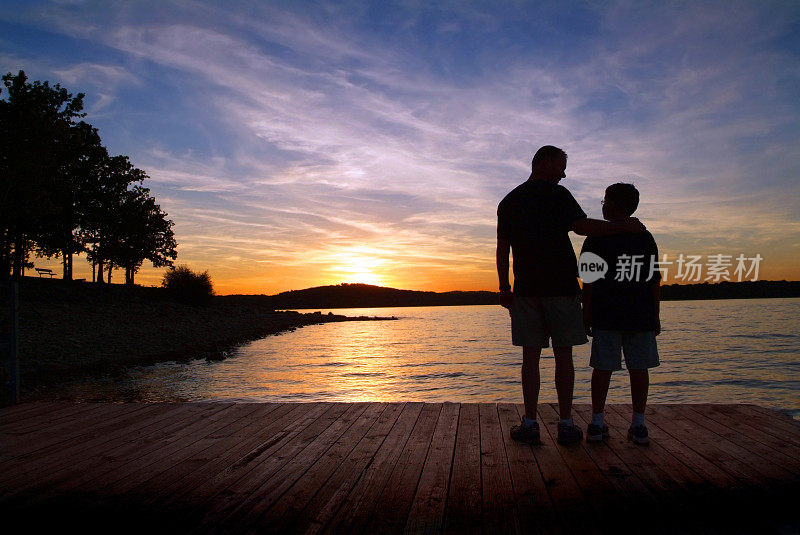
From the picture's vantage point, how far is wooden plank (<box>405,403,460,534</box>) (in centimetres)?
260

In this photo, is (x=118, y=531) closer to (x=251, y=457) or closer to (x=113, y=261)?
(x=251, y=457)

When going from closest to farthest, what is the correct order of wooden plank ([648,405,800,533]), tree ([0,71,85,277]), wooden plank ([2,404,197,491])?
wooden plank ([648,405,800,533]) < wooden plank ([2,404,197,491]) < tree ([0,71,85,277])

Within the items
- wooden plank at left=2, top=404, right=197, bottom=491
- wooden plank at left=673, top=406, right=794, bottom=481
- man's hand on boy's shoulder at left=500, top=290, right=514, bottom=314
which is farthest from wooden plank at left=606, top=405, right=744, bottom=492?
wooden plank at left=2, top=404, right=197, bottom=491

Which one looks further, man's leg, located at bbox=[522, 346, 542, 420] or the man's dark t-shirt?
man's leg, located at bbox=[522, 346, 542, 420]

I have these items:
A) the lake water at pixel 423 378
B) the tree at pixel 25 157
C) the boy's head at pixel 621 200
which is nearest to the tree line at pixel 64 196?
the tree at pixel 25 157

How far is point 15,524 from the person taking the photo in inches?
106

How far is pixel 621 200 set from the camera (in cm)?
390

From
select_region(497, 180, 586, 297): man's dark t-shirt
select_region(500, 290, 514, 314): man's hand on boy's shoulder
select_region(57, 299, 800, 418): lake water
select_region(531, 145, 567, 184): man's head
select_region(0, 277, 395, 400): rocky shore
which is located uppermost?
select_region(531, 145, 567, 184): man's head

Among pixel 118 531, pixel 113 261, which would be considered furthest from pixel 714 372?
pixel 113 261

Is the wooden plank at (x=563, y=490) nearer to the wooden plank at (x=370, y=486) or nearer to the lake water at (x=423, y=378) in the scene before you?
the wooden plank at (x=370, y=486)

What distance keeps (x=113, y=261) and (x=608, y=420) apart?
1525 inches

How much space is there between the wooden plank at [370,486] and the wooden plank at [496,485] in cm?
59

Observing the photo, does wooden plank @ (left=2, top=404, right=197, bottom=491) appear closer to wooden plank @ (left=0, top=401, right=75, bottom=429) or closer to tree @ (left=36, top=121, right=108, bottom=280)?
wooden plank @ (left=0, top=401, right=75, bottom=429)

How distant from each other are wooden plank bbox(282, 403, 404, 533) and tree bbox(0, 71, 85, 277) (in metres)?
26.3
